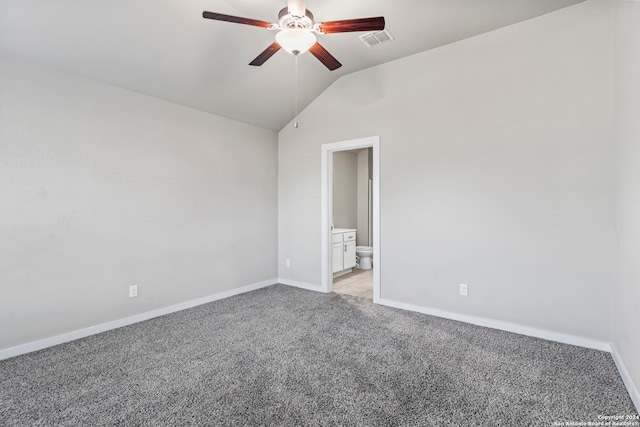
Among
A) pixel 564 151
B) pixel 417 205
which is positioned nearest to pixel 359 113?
pixel 417 205

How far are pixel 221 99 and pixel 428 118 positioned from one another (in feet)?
8.25

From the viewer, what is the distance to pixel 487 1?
2.58m

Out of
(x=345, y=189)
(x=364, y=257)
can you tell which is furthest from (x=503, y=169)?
(x=345, y=189)

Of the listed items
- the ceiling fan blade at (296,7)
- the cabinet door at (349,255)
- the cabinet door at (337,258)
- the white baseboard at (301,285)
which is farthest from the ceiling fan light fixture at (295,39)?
the cabinet door at (349,255)

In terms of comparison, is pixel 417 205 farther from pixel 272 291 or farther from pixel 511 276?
pixel 272 291

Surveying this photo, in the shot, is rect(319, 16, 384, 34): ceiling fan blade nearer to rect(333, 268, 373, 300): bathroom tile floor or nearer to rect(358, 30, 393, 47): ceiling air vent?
rect(358, 30, 393, 47): ceiling air vent

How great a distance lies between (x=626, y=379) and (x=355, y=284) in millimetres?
3164

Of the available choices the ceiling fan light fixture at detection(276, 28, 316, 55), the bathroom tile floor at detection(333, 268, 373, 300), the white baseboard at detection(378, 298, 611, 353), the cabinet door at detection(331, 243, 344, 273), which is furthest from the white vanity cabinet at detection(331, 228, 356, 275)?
the ceiling fan light fixture at detection(276, 28, 316, 55)

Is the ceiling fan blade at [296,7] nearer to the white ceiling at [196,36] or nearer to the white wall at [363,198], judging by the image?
the white ceiling at [196,36]

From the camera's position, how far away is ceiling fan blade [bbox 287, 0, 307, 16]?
189 cm

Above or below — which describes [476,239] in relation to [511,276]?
above

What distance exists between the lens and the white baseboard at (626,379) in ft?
5.85

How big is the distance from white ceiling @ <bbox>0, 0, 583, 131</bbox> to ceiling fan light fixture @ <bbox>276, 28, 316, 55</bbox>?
2.38ft

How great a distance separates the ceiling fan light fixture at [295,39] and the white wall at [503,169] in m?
1.85
